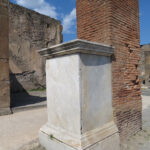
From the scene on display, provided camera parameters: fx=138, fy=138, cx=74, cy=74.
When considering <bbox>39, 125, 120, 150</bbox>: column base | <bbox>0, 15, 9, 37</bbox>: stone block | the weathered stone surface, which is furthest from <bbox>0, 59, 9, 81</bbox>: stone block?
<bbox>39, 125, 120, 150</bbox>: column base

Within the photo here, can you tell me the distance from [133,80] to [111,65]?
0.96 meters

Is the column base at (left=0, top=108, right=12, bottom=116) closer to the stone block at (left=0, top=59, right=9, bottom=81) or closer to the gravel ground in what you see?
the stone block at (left=0, top=59, right=9, bottom=81)

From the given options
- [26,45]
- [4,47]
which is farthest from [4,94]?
[26,45]

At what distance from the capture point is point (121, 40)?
295cm

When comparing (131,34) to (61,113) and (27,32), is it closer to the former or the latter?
(61,113)

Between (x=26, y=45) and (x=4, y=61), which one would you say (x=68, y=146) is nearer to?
(x=4, y=61)

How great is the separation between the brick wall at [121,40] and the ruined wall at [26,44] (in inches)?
349

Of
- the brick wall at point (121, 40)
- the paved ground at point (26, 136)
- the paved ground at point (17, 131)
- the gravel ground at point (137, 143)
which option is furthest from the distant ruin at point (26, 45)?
the brick wall at point (121, 40)

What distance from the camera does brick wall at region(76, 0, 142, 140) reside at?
2758 mm

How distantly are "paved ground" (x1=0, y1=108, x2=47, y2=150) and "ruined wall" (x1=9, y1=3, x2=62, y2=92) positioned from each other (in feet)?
22.2

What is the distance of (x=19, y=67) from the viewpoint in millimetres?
10930

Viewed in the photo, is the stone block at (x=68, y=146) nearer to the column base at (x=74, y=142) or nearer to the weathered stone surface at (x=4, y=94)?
the column base at (x=74, y=142)

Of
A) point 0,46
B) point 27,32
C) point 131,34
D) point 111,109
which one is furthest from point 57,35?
point 111,109

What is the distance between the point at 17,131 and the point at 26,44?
9389 millimetres
